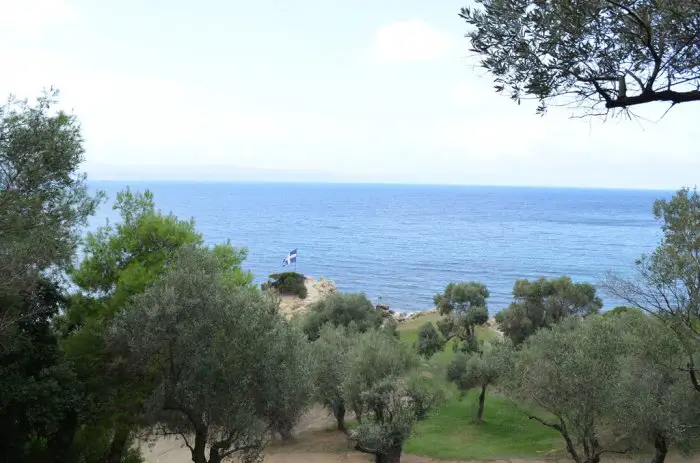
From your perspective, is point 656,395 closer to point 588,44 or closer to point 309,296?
point 588,44

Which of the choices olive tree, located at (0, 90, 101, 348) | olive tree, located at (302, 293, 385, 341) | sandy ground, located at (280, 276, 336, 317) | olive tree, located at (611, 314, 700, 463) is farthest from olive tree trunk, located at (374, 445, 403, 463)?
sandy ground, located at (280, 276, 336, 317)

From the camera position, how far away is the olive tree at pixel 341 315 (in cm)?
4162

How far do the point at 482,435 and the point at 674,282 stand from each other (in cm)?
1622

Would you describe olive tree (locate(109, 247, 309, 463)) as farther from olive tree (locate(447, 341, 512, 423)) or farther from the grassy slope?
olive tree (locate(447, 341, 512, 423))

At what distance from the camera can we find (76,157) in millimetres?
13922

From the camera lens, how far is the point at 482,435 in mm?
27969

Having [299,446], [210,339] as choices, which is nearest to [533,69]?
[210,339]

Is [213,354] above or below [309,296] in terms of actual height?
above

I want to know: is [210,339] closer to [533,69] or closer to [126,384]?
[126,384]

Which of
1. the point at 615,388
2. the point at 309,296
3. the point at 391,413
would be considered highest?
the point at 615,388

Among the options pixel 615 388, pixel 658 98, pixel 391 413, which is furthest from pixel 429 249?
pixel 658 98

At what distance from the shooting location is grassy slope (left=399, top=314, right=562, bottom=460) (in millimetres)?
25109

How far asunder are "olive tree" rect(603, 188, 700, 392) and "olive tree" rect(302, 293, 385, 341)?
A: 2725cm

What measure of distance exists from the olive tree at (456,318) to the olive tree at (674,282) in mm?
25538
